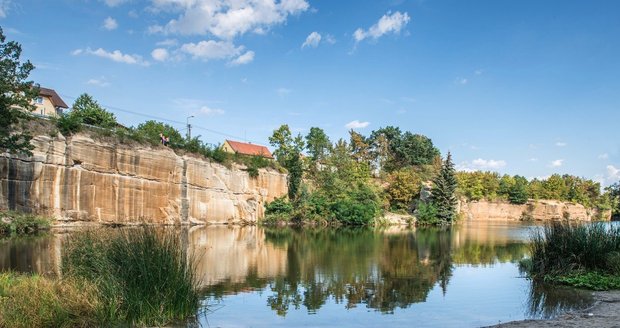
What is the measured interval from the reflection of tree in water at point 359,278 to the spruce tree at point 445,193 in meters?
33.9

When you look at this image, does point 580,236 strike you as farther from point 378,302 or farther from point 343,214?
point 343,214

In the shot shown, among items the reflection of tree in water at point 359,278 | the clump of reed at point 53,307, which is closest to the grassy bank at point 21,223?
the reflection of tree in water at point 359,278

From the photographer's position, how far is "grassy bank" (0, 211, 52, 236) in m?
30.1

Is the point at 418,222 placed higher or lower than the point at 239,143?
lower

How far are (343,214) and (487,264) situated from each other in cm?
3228

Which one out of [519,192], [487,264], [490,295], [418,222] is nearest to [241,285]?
[490,295]

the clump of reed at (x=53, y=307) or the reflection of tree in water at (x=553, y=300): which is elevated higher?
the clump of reed at (x=53, y=307)

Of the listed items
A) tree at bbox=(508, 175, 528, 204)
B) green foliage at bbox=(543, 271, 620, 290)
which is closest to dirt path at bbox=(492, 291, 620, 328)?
green foliage at bbox=(543, 271, 620, 290)

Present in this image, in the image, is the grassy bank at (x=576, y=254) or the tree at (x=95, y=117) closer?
the grassy bank at (x=576, y=254)

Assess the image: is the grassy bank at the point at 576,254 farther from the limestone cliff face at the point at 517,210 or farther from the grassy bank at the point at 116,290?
the limestone cliff face at the point at 517,210

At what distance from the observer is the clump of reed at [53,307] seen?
25.9 feet

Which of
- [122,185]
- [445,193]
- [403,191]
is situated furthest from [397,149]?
[122,185]

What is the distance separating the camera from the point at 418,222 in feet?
188

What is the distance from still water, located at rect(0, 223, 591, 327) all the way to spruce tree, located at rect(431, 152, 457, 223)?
115 ft
